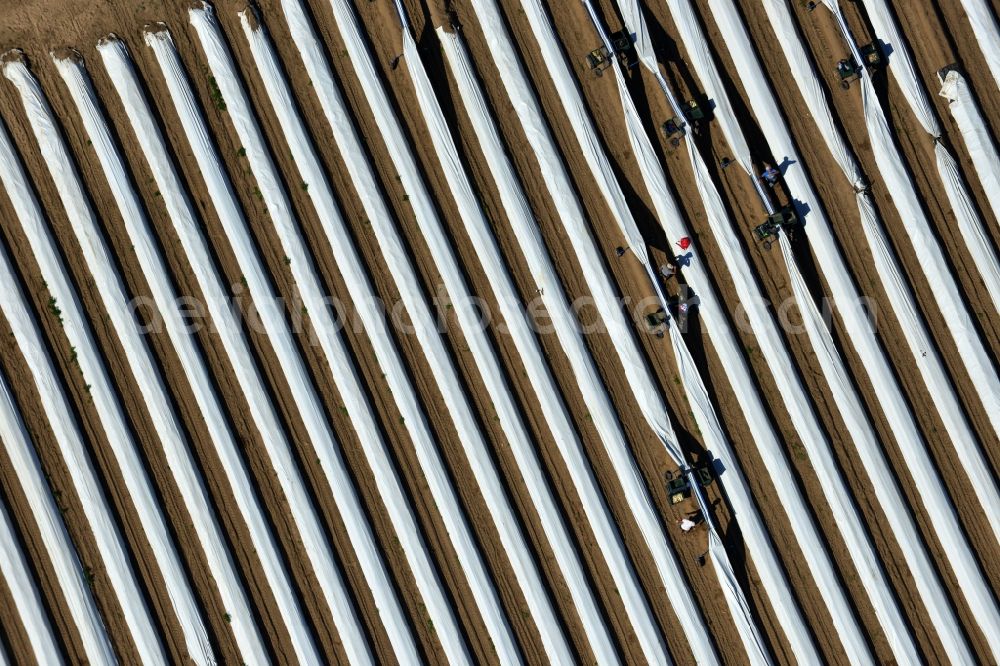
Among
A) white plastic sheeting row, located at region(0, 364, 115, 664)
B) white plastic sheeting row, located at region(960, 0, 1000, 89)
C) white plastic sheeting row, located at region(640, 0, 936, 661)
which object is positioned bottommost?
white plastic sheeting row, located at region(640, 0, 936, 661)

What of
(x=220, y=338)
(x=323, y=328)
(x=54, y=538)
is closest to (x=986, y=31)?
(x=323, y=328)

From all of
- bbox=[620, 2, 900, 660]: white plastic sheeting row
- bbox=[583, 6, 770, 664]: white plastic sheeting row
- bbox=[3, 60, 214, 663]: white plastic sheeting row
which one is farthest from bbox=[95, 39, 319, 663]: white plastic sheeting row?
bbox=[620, 2, 900, 660]: white plastic sheeting row

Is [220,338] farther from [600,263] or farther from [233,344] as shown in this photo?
[600,263]

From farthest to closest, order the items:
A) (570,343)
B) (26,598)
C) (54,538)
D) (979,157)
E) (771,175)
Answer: (979,157) → (771,175) → (570,343) → (54,538) → (26,598)

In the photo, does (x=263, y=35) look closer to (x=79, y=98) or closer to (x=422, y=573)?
(x=79, y=98)

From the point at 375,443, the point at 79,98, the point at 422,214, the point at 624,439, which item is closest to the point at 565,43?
the point at 422,214

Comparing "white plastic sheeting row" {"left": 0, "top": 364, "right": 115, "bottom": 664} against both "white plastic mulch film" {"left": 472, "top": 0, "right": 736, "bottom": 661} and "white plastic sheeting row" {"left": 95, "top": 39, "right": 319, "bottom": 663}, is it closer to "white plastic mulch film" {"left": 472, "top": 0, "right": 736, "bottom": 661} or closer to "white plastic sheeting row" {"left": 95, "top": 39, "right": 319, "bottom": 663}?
"white plastic sheeting row" {"left": 95, "top": 39, "right": 319, "bottom": 663}
